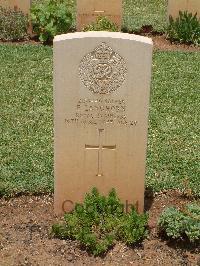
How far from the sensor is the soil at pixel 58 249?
499cm

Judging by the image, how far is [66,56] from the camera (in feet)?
15.9

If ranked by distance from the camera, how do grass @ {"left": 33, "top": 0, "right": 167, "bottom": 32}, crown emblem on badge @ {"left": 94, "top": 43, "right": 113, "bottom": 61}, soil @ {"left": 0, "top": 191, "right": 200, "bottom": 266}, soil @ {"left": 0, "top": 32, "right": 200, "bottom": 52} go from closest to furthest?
crown emblem on badge @ {"left": 94, "top": 43, "right": 113, "bottom": 61}, soil @ {"left": 0, "top": 191, "right": 200, "bottom": 266}, soil @ {"left": 0, "top": 32, "right": 200, "bottom": 52}, grass @ {"left": 33, "top": 0, "right": 167, "bottom": 32}

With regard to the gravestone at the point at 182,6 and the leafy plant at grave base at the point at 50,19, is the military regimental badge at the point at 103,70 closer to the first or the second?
the leafy plant at grave base at the point at 50,19

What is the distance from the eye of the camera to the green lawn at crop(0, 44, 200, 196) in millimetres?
6297

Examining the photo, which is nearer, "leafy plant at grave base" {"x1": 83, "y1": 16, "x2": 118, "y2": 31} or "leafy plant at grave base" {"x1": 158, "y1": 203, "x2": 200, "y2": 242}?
"leafy plant at grave base" {"x1": 158, "y1": 203, "x2": 200, "y2": 242}

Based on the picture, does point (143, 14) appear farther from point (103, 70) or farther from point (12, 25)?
point (103, 70)

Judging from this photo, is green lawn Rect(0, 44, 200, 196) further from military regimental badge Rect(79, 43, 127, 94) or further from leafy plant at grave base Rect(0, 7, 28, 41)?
military regimental badge Rect(79, 43, 127, 94)

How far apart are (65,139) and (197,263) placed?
1506 millimetres

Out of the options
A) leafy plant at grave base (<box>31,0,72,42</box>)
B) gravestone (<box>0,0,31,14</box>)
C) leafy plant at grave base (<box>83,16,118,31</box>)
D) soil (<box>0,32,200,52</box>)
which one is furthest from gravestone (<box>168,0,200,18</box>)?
gravestone (<box>0,0,31,14</box>)

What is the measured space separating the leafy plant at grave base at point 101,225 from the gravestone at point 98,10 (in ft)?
20.8

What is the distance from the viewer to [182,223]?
16.5 feet

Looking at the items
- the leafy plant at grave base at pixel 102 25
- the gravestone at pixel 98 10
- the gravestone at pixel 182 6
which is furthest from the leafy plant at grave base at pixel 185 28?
the leafy plant at grave base at pixel 102 25

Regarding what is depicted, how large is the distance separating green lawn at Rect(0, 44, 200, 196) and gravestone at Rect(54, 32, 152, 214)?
0.72 metres

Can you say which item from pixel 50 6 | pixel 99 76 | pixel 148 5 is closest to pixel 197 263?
pixel 99 76
